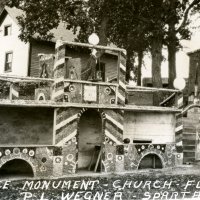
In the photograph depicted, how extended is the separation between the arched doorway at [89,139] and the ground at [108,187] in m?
1.53

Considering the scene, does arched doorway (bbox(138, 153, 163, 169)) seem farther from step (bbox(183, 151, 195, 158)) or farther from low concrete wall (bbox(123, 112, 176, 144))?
step (bbox(183, 151, 195, 158))

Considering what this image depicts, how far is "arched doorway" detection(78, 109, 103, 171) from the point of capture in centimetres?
1569

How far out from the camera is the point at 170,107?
56.8 ft

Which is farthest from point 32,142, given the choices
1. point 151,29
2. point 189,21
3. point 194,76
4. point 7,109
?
point 194,76

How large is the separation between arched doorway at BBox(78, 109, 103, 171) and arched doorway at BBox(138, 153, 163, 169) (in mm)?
1790

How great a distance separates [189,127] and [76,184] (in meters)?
10.1

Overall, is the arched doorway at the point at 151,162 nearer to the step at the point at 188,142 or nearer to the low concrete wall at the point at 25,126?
the step at the point at 188,142

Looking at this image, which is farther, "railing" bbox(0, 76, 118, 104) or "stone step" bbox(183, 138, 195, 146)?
"stone step" bbox(183, 138, 195, 146)

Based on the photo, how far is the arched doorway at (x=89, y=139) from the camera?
15688 millimetres

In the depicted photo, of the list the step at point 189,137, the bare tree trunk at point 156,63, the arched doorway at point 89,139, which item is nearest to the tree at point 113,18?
the bare tree trunk at point 156,63

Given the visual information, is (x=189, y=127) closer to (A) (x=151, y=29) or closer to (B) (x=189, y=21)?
(A) (x=151, y=29)

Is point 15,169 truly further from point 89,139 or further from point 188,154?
point 188,154

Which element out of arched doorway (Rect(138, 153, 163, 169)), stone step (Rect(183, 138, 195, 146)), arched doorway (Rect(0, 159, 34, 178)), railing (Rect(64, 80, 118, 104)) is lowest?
arched doorway (Rect(0, 159, 34, 178))

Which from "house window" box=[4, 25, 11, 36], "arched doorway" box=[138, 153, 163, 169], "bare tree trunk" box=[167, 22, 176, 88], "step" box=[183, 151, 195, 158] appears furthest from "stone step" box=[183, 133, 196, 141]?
"house window" box=[4, 25, 11, 36]
